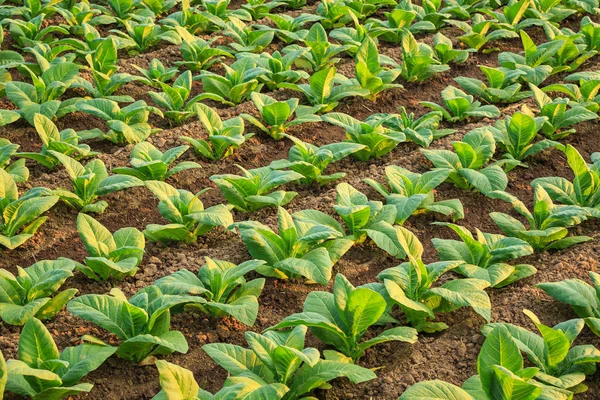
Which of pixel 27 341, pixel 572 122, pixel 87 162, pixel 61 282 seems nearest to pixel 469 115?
pixel 572 122

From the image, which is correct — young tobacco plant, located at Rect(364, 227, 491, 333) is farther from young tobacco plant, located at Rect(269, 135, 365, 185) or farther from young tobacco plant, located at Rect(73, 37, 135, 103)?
young tobacco plant, located at Rect(73, 37, 135, 103)

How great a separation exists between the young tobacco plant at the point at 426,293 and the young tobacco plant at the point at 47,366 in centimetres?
121

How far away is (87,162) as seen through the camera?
4.84m

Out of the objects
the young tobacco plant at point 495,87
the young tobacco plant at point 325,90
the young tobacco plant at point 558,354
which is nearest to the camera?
the young tobacco plant at point 558,354

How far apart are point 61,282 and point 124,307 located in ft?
1.85

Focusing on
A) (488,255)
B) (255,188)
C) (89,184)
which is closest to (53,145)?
(89,184)

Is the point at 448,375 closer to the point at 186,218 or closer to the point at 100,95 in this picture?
the point at 186,218

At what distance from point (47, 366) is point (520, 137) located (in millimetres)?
3102

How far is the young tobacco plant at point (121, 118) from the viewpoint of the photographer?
4902 mm

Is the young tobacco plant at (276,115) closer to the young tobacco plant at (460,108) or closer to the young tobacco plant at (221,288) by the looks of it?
the young tobacco plant at (460,108)

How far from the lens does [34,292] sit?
3.46 m

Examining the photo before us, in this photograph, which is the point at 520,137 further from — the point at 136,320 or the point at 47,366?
the point at 47,366

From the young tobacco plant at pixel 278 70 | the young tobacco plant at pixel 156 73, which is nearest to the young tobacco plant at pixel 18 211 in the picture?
the young tobacco plant at pixel 156 73

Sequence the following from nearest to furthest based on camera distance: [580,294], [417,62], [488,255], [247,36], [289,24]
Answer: [580,294], [488,255], [417,62], [247,36], [289,24]
